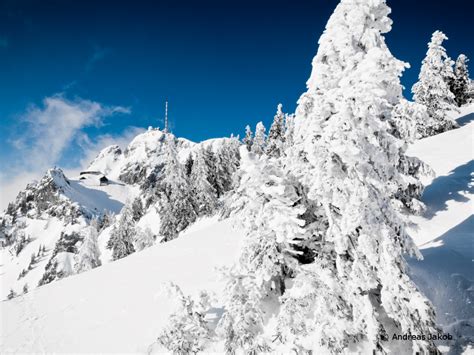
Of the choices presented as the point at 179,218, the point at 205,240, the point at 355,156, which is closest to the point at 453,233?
the point at 355,156

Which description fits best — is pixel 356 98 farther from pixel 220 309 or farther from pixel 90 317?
pixel 90 317

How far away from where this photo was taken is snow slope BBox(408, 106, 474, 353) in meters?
9.91

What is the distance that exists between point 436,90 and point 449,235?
1028 inches

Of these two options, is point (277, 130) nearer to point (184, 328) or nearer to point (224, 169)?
point (224, 169)

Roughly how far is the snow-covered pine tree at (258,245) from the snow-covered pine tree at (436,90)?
106 ft

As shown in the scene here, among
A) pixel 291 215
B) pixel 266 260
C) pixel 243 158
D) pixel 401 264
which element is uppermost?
pixel 243 158

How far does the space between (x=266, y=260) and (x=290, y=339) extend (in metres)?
2.14

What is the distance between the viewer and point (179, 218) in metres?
37.8

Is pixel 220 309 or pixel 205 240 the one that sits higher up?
pixel 205 240

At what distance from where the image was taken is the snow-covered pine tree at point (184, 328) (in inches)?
408

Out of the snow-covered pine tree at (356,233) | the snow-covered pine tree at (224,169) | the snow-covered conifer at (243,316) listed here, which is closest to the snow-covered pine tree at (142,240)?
the snow-covered pine tree at (224,169)

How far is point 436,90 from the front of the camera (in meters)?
34.3

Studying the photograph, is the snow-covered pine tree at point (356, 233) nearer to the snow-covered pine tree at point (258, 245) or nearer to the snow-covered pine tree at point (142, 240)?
the snow-covered pine tree at point (258, 245)

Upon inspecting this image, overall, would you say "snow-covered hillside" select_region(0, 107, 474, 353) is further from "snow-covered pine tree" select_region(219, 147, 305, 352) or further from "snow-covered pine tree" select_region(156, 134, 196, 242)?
"snow-covered pine tree" select_region(156, 134, 196, 242)
